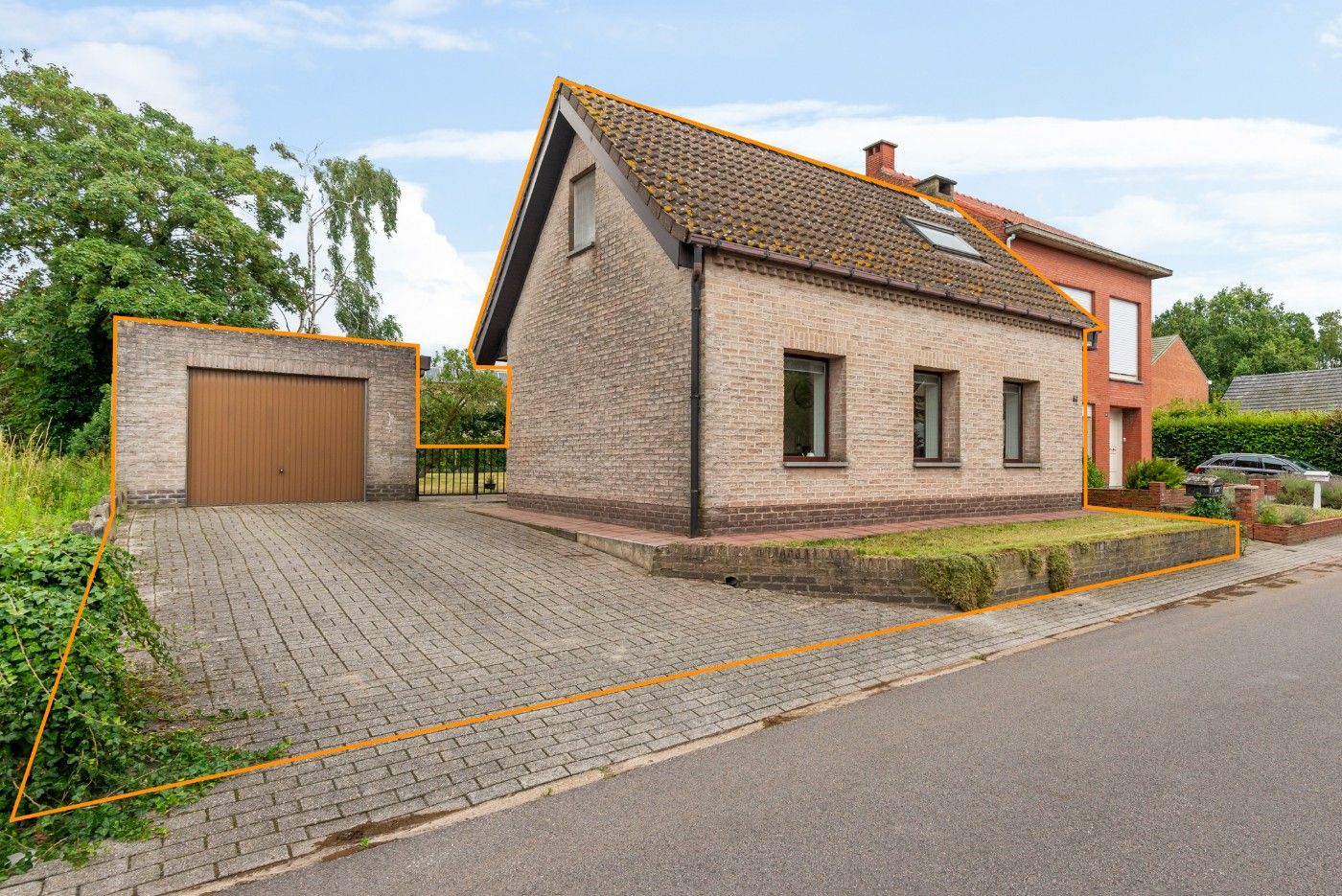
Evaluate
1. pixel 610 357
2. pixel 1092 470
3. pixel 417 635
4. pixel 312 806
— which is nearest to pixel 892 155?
pixel 1092 470

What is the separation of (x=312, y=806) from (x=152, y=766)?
971 millimetres

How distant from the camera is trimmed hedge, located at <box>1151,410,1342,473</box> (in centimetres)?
2331

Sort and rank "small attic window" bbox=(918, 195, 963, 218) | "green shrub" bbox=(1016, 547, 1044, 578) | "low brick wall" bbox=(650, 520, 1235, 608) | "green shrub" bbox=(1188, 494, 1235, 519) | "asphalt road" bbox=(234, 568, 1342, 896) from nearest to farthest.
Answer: "asphalt road" bbox=(234, 568, 1342, 896) → "low brick wall" bbox=(650, 520, 1235, 608) → "green shrub" bbox=(1016, 547, 1044, 578) → "green shrub" bbox=(1188, 494, 1235, 519) → "small attic window" bbox=(918, 195, 963, 218)

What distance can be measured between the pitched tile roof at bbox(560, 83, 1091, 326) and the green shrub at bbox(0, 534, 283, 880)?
23.7 ft

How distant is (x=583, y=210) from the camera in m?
12.7

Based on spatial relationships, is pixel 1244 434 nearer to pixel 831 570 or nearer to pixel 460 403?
pixel 831 570

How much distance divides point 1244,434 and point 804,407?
73.6ft

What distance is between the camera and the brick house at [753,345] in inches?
389

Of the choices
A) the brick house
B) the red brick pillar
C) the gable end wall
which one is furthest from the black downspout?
the red brick pillar

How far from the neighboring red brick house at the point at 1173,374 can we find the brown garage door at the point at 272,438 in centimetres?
4003

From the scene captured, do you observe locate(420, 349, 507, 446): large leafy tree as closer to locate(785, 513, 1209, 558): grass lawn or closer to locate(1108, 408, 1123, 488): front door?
locate(785, 513, 1209, 558): grass lawn

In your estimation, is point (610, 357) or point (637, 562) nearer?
point (637, 562)

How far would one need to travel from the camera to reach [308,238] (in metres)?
30.7

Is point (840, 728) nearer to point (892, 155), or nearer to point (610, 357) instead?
point (610, 357)
